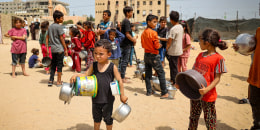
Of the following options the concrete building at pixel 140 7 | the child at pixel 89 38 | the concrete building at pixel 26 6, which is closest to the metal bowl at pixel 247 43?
the child at pixel 89 38

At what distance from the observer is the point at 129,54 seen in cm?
582

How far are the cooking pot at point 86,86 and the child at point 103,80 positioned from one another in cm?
8

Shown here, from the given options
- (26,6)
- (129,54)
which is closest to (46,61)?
(129,54)

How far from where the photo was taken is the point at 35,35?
2006 cm

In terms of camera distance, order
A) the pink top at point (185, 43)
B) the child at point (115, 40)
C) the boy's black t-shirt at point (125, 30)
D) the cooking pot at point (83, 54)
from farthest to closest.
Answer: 1. the cooking pot at point (83, 54)
2. the pink top at point (185, 43)
3. the child at point (115, 40)
4. the boy's black t-shirt at point (125, 30)

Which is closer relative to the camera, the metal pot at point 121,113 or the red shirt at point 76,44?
the metal pot at point 121,113

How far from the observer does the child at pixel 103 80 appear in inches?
97.2

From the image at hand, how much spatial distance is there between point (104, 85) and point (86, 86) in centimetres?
24

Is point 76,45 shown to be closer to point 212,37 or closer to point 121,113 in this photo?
point 121,113

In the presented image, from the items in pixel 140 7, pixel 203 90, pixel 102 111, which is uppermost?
pixel 140 7

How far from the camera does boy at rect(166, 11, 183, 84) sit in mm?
→ 4863

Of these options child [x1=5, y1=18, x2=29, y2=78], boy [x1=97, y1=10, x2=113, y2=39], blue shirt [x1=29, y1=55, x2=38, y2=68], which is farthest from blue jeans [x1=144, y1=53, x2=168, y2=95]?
blue shirt [x1=29, y1=55, x2=38, y2=68]

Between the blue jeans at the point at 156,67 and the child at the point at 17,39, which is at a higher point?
the child at the point at 17,39

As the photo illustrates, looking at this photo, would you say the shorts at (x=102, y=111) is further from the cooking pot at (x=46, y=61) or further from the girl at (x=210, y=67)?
the cooking pot at (x=46, y=61)
